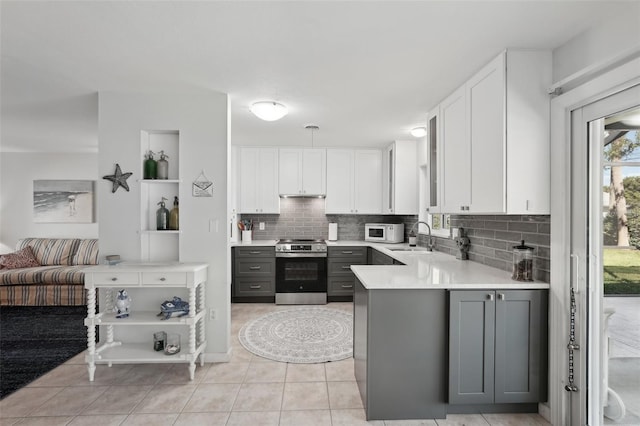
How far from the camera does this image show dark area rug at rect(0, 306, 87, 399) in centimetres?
278

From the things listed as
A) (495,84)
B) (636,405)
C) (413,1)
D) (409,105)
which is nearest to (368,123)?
(409,105)

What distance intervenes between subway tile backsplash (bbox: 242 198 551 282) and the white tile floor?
1138 millimetres

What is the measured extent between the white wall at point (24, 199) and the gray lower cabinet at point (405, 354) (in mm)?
5379

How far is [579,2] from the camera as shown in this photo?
163 cm

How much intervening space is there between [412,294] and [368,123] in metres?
2.35

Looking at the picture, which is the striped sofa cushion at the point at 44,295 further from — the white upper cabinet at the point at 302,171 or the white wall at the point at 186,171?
the white upper cabinet at the point at 302,171

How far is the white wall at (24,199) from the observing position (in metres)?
5.47

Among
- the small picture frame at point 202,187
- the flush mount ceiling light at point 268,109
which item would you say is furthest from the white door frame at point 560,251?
the small picture frame at point 202,187

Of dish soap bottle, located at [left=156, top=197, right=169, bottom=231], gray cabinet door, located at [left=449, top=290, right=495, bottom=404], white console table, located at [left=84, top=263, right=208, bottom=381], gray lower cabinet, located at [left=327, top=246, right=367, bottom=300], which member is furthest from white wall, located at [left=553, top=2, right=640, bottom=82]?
gray lower cabinet, located at [left=327, top=246, right=367, bottom=300]

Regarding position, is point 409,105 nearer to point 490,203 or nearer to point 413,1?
point 490,203

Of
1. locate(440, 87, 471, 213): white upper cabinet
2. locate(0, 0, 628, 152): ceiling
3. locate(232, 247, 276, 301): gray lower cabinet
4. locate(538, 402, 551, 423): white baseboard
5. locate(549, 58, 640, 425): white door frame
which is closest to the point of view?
locate(0, 0, 628, 152): ceiling

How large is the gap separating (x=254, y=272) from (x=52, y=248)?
3.34m

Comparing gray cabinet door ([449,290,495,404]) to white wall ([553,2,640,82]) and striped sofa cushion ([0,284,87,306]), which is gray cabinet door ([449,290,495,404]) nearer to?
white wall ([553,2,640,82])

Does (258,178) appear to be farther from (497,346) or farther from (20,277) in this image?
(497,346)
